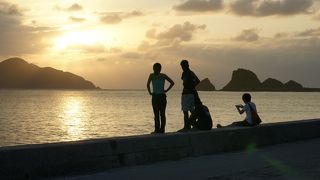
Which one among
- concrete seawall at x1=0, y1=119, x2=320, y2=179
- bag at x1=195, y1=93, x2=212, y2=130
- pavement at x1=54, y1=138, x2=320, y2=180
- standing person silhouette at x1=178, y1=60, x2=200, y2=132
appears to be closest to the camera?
concrete seawall at x1=0, y1=119, x2=320, y2=179

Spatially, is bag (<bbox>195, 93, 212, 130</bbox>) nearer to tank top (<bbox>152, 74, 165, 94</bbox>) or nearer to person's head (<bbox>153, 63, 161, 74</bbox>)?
tank top (<bbox>152, 74, 165, 94</bbox>)

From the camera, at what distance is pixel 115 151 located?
979cm

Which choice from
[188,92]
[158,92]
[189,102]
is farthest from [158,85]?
[189,102]

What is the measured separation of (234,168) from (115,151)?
2121 millimetres

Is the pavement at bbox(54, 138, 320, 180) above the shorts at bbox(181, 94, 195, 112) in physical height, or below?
below

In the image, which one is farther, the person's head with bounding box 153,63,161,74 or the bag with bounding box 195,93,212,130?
the person's head with bounding box 153,63,161,74

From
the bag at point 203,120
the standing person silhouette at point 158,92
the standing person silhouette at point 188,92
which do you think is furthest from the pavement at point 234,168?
the standing person silhouette at point 158,92

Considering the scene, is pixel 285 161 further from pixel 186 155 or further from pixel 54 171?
pixel 54 171

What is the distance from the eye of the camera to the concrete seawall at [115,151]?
850cm

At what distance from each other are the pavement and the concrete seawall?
0.19 meters

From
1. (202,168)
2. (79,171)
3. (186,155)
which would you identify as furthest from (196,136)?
(79,171)

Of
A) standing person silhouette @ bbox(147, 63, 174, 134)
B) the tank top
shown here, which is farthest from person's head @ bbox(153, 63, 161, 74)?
the tank top

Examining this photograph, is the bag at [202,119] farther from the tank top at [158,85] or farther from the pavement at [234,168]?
the tank top at [158,85]

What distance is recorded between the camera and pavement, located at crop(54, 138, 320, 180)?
9016 mm
